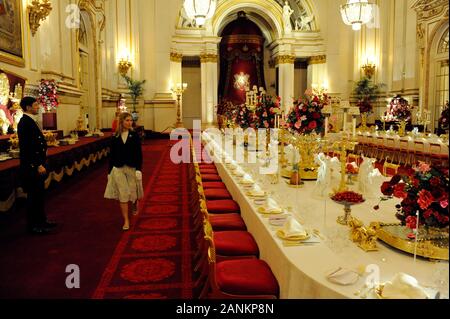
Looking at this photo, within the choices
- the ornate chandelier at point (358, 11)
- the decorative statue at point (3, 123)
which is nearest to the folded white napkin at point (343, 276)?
the decorative statue at point (3, 123)

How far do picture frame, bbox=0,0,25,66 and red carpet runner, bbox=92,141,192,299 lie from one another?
144 inches

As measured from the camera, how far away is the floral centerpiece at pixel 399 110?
47.8 feet

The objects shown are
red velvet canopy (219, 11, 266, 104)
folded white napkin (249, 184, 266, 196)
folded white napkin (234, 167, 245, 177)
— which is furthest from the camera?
red velvet canopy (219, 11, 266, 104)

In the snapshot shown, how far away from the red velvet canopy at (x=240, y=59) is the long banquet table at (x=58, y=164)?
11.7 m

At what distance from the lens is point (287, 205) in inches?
129

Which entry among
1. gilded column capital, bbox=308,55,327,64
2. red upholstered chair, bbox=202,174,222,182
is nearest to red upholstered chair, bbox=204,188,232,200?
red upholstered chair, bbox=202,174,222,182

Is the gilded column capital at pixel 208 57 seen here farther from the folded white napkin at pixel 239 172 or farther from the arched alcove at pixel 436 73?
the folded white napkin at pixel 239 172

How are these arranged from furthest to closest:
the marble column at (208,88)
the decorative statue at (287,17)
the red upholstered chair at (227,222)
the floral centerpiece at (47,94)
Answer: the decorative statue at (287,17) < the marble column at (208,88) < the floral centerpiece at (47,94) < the red upholstered chair at (227,222)

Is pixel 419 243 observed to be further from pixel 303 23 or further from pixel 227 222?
pixel 303 23

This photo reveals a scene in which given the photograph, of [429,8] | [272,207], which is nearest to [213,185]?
[272,207]

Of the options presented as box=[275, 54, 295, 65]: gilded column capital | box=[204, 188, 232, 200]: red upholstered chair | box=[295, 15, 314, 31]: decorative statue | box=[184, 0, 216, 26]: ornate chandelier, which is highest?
box=[295, 15, 314, 31]: decorative statue

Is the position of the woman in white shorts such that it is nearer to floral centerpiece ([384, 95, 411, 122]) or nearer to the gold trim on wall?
the gold trim on wall

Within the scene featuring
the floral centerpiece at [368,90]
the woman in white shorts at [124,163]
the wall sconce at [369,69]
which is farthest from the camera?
the wall sconce at [369,69]

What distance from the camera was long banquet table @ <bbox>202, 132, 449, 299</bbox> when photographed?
1808mm
